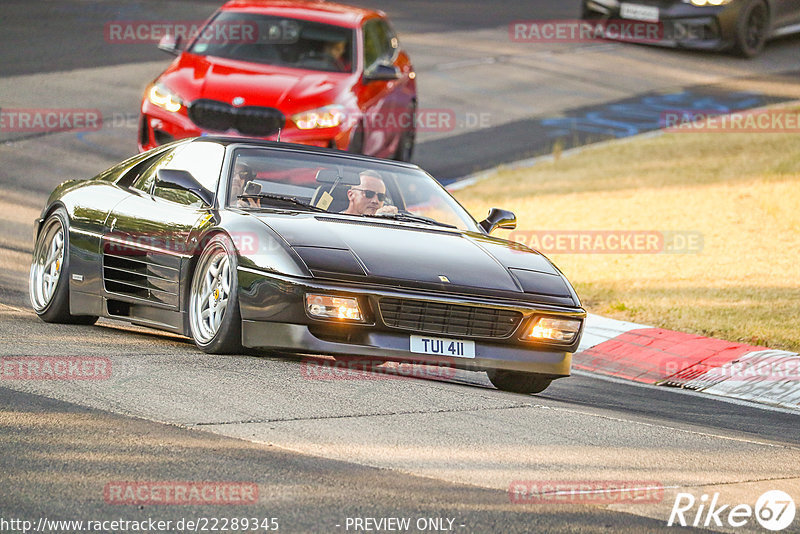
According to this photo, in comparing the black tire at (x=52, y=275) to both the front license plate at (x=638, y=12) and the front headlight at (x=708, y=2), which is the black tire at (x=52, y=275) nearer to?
the front headlight at (x=708, y=2)

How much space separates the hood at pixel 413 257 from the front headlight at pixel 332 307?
132mm

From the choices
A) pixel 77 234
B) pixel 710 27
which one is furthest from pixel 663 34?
pixel 77 234

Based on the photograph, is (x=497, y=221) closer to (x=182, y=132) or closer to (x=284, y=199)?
(x=284, y=199)

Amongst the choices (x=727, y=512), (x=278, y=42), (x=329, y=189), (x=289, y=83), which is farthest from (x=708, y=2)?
(x=727, y=512)

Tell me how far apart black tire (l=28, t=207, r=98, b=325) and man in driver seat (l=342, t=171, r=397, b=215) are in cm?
197

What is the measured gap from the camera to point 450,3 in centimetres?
3234

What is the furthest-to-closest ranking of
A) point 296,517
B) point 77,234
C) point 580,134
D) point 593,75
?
point 593,75 < point 580,134 < point 77,234 < point 296,517

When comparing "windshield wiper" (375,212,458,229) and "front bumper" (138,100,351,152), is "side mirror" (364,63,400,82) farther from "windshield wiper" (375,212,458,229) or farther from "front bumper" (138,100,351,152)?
"windshield wiper" (375,212,458,229)

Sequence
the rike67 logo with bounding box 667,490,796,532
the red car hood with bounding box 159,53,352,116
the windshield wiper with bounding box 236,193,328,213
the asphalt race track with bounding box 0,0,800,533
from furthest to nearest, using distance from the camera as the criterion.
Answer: the red car hood with bounding box 159,53,352,116 < the windshield wiper with bounding box 236,193,328,213 < the rike67 logo with bounding box 667,490,796,532 < the asphalt race track with bounding box 0,0,800,533

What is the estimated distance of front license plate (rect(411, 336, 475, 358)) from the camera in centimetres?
772

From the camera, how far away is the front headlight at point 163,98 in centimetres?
1398

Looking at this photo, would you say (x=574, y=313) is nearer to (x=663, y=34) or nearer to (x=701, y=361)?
(x=701, y=361)

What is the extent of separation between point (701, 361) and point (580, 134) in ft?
35.0

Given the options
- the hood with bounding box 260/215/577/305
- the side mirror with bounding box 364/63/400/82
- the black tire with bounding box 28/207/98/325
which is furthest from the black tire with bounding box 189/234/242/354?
the side mirror with bounding box 364/63/400/82
